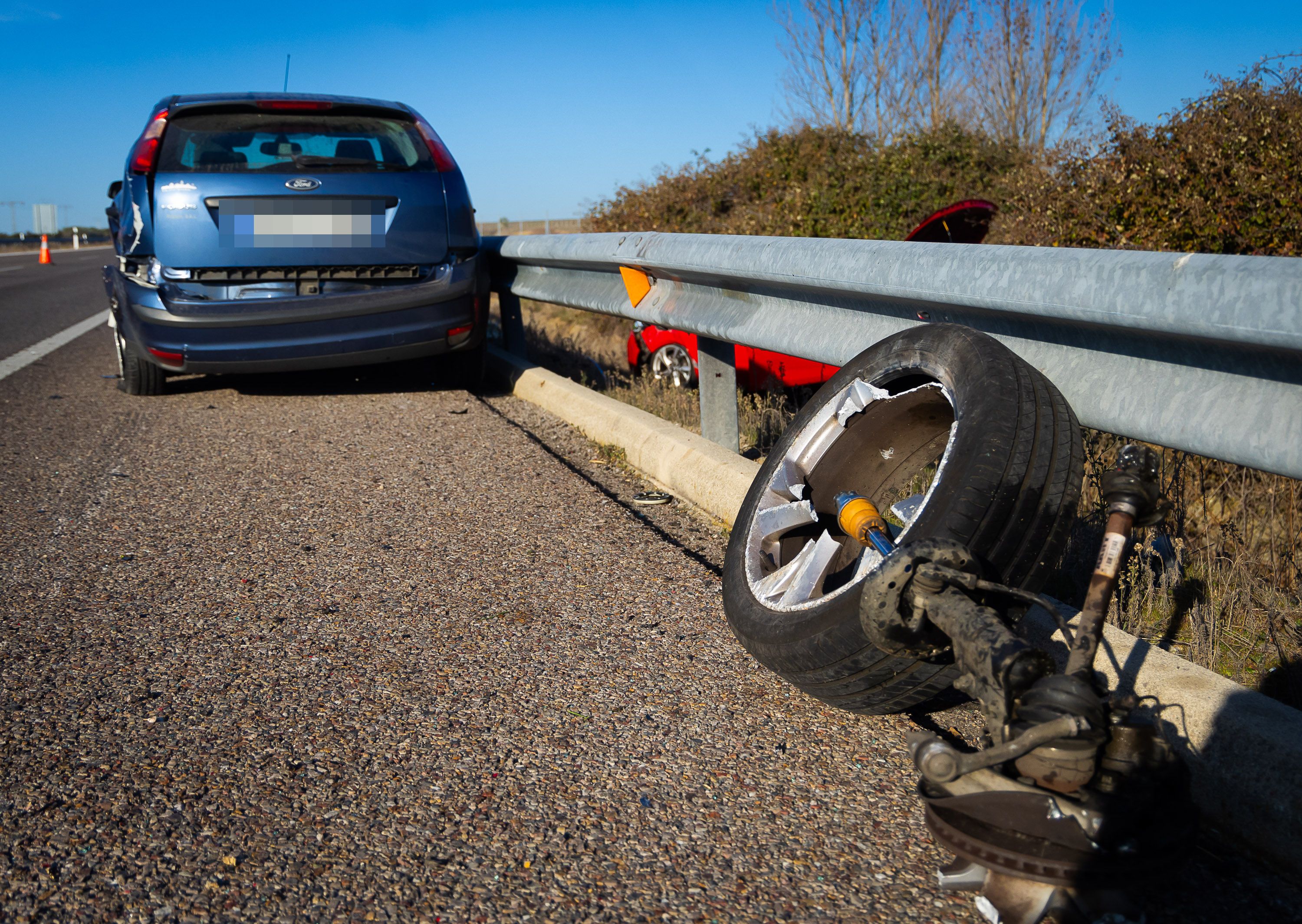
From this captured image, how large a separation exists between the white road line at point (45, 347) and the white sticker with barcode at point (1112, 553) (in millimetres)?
7531

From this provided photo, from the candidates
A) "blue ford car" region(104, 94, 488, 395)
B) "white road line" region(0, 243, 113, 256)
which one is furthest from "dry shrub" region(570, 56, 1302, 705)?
"white road line" region(0, 243, 113, 256)

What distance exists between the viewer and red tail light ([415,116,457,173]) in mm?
5676

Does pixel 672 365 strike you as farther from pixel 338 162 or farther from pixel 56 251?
pixel 56 251

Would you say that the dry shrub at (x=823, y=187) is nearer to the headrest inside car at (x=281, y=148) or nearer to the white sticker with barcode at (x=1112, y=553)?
the headrest inside car at (x=281, y=148)

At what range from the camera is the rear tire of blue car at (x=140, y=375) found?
6059 millimetres

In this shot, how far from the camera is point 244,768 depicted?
1980 millimetres

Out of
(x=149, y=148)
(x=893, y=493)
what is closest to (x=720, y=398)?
(x=893, y=493)

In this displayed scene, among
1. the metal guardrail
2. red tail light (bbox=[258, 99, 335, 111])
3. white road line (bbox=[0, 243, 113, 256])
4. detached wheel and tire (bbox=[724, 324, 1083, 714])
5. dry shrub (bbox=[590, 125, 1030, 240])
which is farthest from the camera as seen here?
white road line (bbox=[0, 243, 113, 256])

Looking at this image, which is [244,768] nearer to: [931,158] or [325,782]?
[325,782]

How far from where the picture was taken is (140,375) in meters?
6.09

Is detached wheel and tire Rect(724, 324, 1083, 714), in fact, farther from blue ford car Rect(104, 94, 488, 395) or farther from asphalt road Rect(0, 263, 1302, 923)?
blue ford car Rect(104, 94, 488, 395)

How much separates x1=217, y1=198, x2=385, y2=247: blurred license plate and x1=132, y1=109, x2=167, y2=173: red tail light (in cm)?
51

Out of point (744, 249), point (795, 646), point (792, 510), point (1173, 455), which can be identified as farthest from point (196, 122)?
point (1173, 455)

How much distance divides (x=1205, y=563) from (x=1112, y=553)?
1481mm
